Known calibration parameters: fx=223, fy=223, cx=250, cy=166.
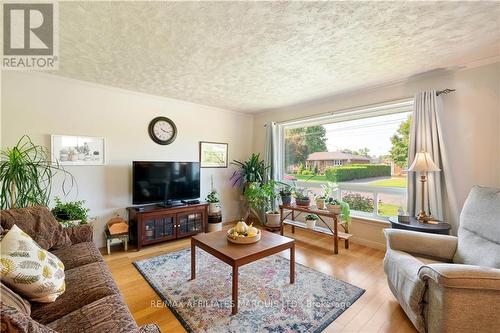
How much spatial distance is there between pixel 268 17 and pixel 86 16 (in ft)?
4.34

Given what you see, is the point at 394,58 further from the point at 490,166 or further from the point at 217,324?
the point at 217,324

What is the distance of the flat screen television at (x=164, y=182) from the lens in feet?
10.4

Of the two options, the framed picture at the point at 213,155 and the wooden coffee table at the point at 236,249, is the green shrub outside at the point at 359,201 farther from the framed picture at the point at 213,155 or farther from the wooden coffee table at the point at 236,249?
the framed picture at the point at 213,155

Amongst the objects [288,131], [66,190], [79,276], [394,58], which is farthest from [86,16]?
[288,131]

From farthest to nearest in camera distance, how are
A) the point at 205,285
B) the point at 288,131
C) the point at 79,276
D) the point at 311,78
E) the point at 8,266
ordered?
1. the point at 288,131
2. the point at 311,78
3. the point at 205,285
4. the point at 79,276
5. the point at 8,266

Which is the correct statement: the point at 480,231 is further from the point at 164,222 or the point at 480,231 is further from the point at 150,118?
the point at 150,118

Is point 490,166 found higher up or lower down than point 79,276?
higher up

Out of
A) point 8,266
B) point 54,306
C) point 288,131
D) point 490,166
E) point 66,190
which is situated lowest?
point 54,306

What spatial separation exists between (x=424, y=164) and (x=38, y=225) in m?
3.70

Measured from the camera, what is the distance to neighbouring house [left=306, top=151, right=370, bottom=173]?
3527 mm

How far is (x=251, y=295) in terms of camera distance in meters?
2.04

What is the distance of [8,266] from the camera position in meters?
1.14

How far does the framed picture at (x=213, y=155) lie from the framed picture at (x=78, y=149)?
155 centimetres

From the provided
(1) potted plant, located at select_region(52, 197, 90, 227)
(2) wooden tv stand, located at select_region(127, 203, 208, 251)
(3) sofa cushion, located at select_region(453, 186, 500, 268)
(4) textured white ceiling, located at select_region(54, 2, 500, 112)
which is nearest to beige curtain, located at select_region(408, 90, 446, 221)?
(4) textured white ceiling, located at select_region(54, 2, 500, 112)
